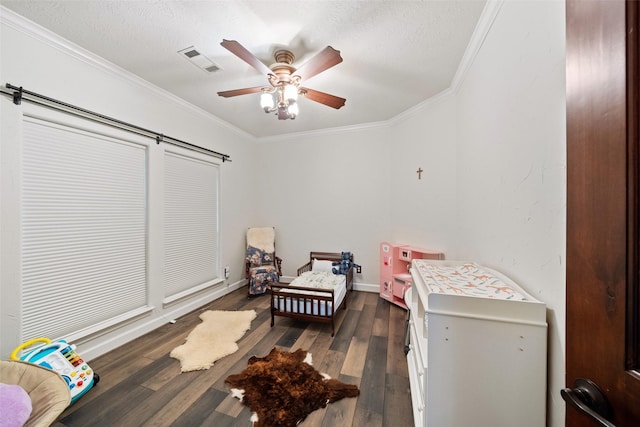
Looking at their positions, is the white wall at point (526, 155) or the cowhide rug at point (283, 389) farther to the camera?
the cowhide rug at point (283, 389)

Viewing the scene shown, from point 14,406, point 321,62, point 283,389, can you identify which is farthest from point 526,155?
point 14,406

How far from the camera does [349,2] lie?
58.7 inches

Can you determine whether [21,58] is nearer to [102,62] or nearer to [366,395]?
[102,62]

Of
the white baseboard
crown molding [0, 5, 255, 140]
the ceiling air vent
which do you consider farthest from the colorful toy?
the ceiling air vent

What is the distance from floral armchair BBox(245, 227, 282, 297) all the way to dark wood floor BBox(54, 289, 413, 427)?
81 centimetres

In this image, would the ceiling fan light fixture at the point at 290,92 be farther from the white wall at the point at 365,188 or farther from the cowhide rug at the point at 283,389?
the cowhide rug at the point at 283,389

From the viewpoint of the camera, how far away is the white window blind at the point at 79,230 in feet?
5.58

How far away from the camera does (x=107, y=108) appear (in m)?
2.11

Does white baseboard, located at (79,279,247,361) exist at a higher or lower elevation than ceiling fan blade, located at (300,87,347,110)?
lower

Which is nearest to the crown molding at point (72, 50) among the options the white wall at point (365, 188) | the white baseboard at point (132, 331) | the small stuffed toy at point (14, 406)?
the white wall at point (365, 188)

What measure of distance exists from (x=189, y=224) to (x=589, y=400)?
341 cm

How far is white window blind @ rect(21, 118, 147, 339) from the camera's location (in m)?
1.70

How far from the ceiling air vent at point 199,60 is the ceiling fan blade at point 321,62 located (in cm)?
89

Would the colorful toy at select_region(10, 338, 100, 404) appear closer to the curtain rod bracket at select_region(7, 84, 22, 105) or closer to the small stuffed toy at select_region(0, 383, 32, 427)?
the small stuffed toy at select_region(0, 383, 32, 427)
